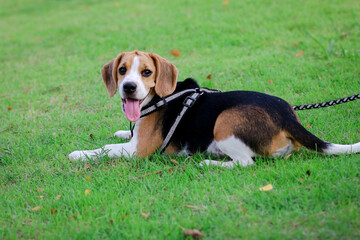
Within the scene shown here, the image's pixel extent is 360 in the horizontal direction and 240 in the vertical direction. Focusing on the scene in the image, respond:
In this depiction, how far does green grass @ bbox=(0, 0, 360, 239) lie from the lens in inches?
121

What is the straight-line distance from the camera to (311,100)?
18.0 ft

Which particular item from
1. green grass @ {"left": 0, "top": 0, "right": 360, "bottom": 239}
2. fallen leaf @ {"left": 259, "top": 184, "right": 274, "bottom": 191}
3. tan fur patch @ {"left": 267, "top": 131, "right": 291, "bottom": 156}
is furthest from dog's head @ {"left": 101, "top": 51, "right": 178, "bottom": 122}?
fallen leaf @ {"left": 259, "top": 184, "right": 274, "bottom": 191}

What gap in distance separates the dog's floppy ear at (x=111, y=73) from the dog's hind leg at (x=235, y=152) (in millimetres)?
1549

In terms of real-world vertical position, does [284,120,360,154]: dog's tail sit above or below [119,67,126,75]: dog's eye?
below

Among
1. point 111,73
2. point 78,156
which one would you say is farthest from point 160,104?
point 78,156

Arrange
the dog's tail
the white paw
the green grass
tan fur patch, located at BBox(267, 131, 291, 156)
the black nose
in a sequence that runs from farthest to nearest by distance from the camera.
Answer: the white paw < the black nose < tan fur patch, located at BBox(267, 131, 291, 156) < the dog's tail < the green grass

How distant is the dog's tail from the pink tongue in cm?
174

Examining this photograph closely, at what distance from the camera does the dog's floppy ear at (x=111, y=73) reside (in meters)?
4.39

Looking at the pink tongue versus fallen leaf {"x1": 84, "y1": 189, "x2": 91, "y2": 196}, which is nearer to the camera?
fallen leaf {"x1": 84, "y1": 189, "x2": 91, "y2": 196}

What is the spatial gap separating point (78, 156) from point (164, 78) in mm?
1477

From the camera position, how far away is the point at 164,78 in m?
4.32

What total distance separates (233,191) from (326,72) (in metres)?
4.01

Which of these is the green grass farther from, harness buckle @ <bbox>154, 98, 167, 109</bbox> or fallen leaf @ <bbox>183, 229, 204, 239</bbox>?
harness buckle @ <bbox>154, 98, 167, 109</bbox>

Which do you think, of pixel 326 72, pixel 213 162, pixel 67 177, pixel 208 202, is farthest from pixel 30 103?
pixel 326 72
